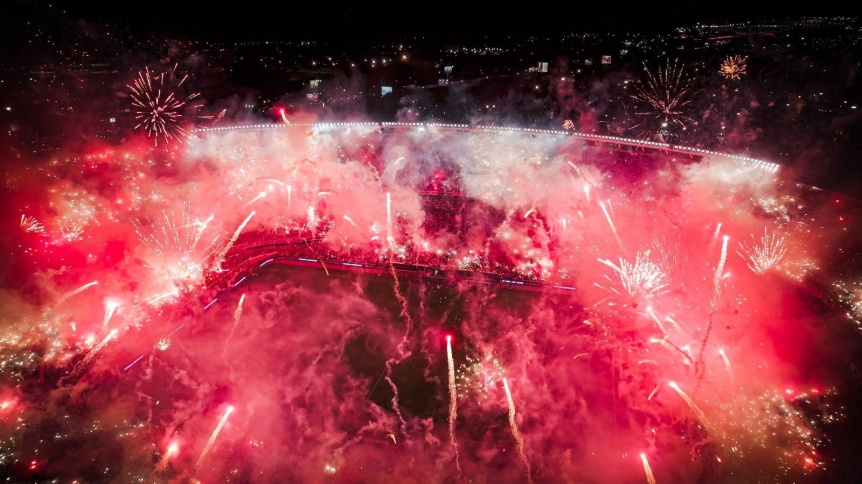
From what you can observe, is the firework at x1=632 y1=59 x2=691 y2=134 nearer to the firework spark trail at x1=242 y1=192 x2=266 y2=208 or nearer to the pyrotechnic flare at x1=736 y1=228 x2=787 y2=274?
the pyrotechnic flare at x1=736 y1=228 x2=787 y2=274

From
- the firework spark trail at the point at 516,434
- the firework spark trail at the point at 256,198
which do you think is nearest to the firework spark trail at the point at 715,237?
the firework spark trail at the point at 516,434

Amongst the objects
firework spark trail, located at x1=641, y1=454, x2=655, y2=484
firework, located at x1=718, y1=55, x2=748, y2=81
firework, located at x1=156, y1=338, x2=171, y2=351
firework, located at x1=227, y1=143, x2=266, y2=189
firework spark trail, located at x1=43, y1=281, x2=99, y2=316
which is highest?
firework, located at x1=718, y1=55, x2=748, y2=81

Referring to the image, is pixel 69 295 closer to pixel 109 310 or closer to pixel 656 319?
pixel 109 310

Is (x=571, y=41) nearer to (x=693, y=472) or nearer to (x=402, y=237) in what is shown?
(x=402, y=237)

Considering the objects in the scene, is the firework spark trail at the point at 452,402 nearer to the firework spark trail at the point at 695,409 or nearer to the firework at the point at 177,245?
the firework spark trail at the point at 695,409

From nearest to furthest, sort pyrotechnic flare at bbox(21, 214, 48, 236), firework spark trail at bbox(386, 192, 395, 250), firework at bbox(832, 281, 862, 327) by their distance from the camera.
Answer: firework at bbox(832, 281, 862, 327)
pyrotechnic flare at bbox(21, 214, 48, 236)
firework spark trail at bbox(386, 192, 395, 250)


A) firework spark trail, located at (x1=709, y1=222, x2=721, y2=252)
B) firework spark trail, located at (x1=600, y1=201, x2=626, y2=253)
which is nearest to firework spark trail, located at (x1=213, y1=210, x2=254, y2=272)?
firework spark trail, located at (x1=600, y1=201, x2=626, y2=253)

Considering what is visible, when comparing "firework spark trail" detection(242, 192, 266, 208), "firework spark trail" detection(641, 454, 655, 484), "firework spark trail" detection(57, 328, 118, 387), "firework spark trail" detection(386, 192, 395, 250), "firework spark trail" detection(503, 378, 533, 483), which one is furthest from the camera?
"firework spark trail" detection(242, 192, 266, 208)

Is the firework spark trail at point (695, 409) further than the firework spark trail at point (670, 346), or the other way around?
the firework spark trail at point (670, 346)
